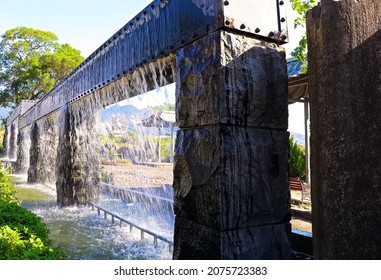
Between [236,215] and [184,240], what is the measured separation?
58cm

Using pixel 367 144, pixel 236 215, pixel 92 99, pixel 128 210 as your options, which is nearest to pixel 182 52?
pixel 236 215

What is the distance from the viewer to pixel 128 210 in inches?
316

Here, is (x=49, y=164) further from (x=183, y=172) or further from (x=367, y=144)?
(x=367, y=144)

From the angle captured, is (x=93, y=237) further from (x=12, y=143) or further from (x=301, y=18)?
(x=12, y=143)

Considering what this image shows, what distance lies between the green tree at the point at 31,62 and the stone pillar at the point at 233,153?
22978 mm

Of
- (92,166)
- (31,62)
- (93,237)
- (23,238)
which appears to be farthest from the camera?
(31,62)

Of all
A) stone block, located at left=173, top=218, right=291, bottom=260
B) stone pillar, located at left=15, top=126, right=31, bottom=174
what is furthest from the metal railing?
stone pillar, located at left=15, top=126, right=31, bottom=174

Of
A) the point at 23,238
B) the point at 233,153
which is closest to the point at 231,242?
the point at 233,153

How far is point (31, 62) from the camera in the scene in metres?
23.6

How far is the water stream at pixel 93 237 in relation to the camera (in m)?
4.65

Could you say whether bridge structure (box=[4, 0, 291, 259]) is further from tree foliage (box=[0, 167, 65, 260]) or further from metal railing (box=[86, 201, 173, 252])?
metal railing (box=[86, 201, 173, 252])

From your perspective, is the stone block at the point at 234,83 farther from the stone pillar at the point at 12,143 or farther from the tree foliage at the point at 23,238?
the stone pillar at the point at 12,143

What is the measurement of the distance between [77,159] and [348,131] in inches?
282

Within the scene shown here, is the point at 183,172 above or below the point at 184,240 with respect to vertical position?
above
